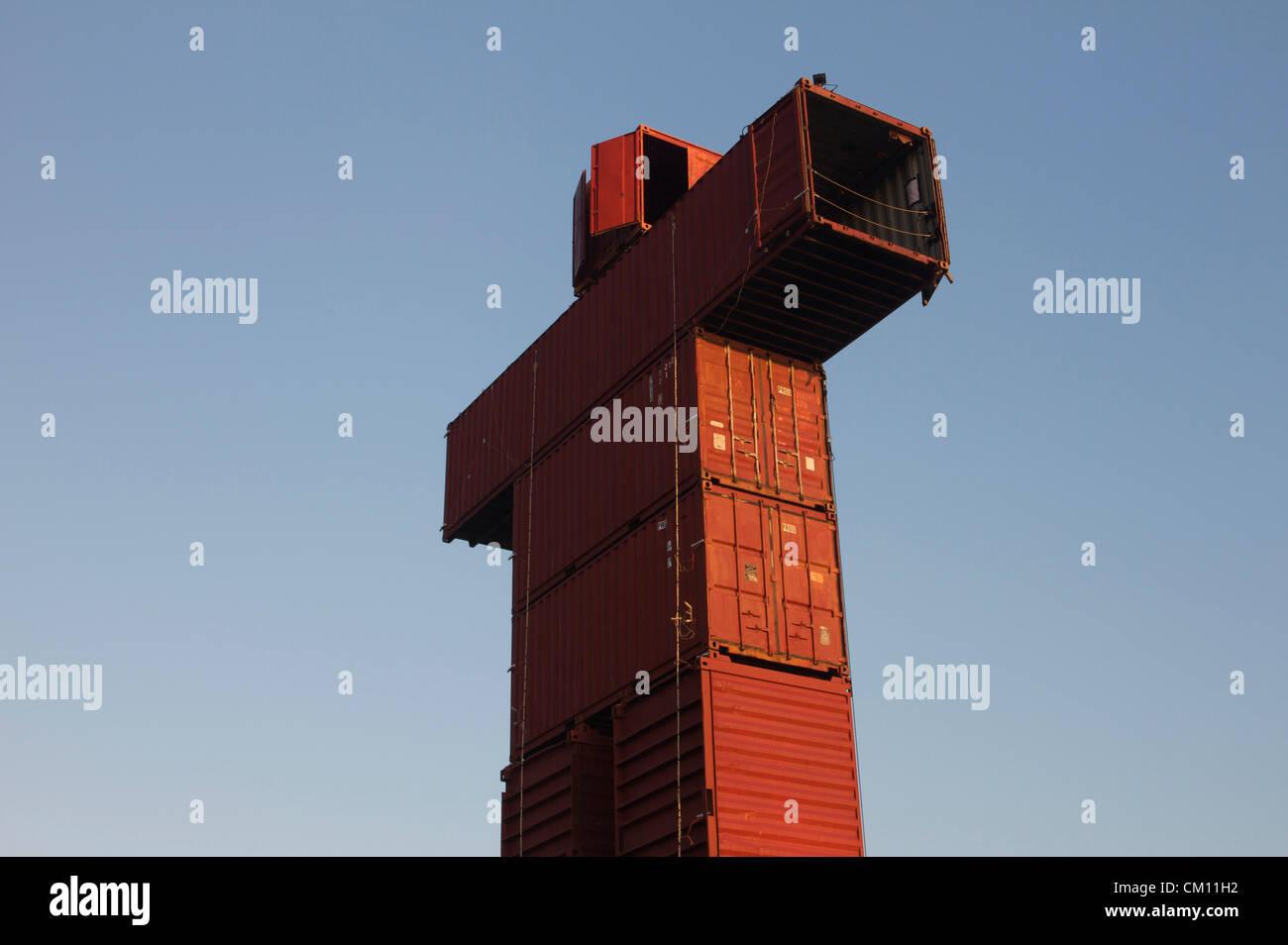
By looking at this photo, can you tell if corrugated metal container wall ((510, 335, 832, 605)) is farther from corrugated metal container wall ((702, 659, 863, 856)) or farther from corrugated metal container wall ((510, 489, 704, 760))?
corrugated metal container wall ((702, 659, 863, 856))

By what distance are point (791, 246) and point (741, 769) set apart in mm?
9116

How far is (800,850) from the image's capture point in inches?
840

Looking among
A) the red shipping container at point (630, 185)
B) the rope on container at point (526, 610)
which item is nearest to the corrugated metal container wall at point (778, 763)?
the rope on container at point (526, 610)

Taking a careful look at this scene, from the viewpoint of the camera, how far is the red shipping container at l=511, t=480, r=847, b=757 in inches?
901

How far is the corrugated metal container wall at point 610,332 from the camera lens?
2498 centimetres

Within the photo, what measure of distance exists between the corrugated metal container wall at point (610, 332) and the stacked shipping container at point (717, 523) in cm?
8

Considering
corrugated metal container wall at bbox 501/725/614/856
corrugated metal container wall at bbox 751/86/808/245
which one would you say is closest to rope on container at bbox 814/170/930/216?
corrugated metal container wall at bbox 751/86/808/245

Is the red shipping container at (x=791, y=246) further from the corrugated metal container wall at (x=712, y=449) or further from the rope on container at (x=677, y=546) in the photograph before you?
the corrugated metal container wall at (x=712, y=449)

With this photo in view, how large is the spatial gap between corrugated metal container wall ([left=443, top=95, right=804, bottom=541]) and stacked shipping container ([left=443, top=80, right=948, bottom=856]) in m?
0.08

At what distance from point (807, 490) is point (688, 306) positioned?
14.0ft

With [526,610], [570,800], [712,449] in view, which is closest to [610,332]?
[712,449]

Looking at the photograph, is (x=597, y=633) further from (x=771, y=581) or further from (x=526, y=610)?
(x=771, y=581)
